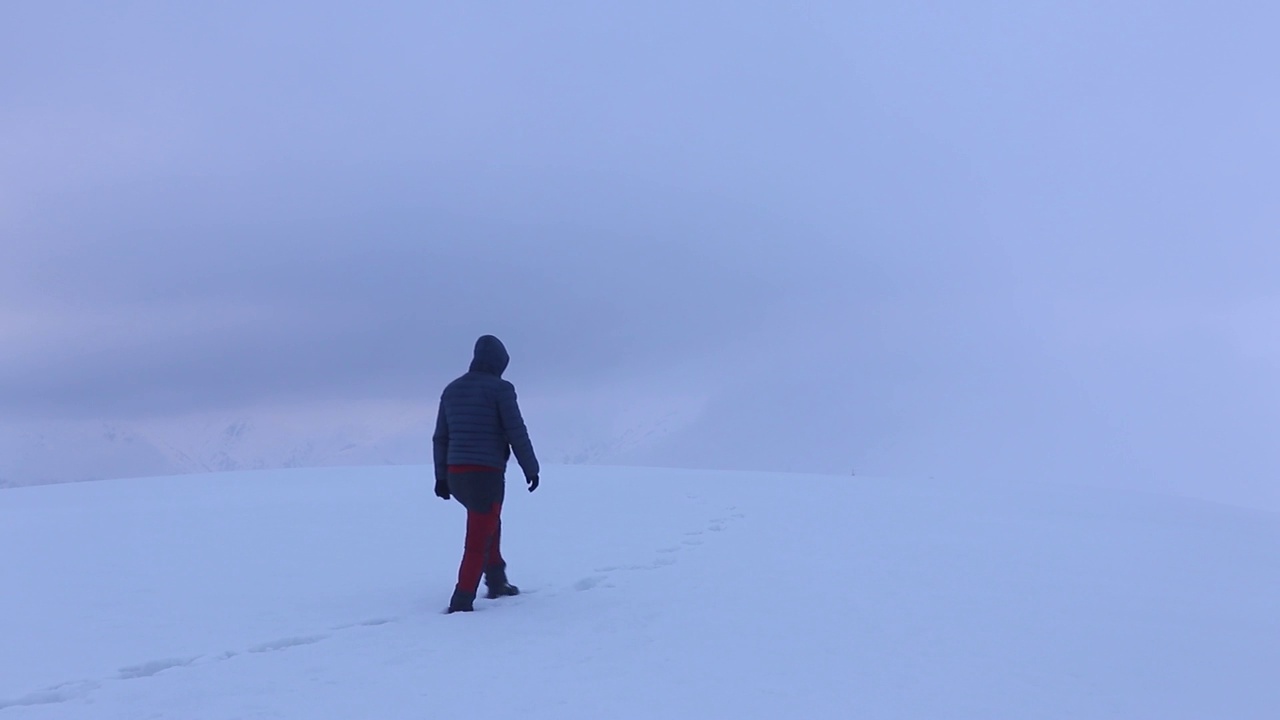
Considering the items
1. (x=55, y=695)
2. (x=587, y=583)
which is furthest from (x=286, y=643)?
(x=587, y=583)

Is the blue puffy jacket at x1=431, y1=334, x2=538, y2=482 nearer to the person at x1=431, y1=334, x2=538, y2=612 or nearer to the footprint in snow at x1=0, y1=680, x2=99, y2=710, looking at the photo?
the person at x1=431, y1=334, x2=538, y2=612

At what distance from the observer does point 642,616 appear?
7121 mm

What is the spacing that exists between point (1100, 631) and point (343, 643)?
5.34 metres

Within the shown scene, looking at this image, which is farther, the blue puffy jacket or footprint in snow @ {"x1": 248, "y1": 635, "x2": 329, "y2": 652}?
the blue puffy jacket

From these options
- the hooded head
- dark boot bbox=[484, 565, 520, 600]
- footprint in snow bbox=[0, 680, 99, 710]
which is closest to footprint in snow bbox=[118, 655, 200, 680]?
footprint in snow bbox=[0, 680, 99, 710]

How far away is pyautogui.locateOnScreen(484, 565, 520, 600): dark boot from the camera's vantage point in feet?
25.8

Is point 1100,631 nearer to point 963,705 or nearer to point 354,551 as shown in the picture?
point 963,705

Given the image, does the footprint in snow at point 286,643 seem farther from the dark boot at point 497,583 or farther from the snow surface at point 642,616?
the dark boot at point 497,583

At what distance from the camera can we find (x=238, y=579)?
893 cm

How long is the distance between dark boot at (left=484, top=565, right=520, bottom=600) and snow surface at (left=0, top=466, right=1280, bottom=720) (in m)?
0.15

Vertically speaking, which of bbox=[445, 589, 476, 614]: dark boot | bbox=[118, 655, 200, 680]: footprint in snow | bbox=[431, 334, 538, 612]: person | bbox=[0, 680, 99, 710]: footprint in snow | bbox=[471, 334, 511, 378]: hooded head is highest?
bbox=[471, 334, 511, 378]: hooded head

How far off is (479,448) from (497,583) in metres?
1.21

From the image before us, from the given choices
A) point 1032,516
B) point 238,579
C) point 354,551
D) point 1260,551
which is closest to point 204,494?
point 354,551

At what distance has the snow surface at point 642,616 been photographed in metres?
5.25
